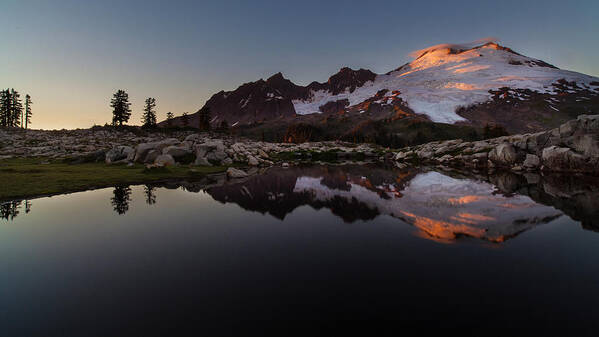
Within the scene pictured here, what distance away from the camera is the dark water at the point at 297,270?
509 centimetres

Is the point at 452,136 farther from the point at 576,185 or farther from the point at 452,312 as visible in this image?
the point at 452,312

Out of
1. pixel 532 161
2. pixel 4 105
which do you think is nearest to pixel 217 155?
pixel 532 161

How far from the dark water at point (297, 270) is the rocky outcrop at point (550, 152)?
2599 cm

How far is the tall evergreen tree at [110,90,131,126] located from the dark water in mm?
101909

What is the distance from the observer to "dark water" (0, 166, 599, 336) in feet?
16.7

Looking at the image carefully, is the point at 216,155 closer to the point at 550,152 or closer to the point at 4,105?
the point at 550,152

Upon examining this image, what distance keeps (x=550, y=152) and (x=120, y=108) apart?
124m

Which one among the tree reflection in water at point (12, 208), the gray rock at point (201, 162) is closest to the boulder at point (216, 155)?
the gray rock at point (201, 162)

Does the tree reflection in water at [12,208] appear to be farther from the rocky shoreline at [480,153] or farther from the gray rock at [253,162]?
the gray rock at [253,162]

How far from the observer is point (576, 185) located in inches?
906

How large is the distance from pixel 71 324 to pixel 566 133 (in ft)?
176

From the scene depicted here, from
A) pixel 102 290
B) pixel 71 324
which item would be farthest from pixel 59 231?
pixel 71 324

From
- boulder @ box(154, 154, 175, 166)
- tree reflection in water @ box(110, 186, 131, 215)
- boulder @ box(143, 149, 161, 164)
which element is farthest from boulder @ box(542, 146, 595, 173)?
boulder @ box(143, 149, 161, 164)

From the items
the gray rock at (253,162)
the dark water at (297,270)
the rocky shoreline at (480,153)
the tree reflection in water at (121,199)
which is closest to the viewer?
the dark water at (297,270)
